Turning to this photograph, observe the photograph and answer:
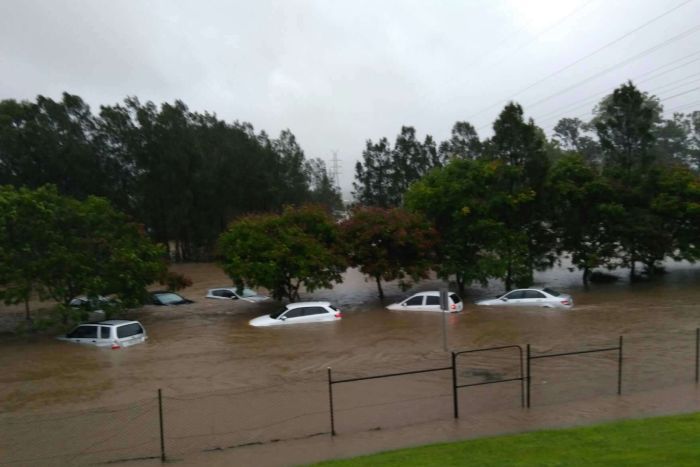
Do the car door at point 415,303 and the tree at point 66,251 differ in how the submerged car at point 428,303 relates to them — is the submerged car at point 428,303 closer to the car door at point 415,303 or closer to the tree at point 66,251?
the car door at point 415,303

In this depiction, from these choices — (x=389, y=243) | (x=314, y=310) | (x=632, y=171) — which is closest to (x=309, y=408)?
(x=314, y=310)

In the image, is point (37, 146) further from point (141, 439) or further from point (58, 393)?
point (141, 439)

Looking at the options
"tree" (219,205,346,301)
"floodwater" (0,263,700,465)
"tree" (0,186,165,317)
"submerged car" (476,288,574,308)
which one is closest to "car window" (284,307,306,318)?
"floodwater" (0,263,700,465)

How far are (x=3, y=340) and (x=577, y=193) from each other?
28.0 meters

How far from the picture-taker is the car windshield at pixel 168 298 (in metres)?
31.3

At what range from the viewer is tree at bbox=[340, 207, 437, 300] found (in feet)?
94.1

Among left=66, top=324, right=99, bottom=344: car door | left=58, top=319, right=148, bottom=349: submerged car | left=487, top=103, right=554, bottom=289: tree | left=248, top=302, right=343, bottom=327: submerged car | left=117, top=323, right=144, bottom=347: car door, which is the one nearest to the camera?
left=58, top=319, right=148, bottom=349: submerged car

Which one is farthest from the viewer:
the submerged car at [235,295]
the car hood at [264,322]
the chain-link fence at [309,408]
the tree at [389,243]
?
the submerged car at [235,295]

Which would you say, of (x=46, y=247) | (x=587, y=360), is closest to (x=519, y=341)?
(x=587, y=360)

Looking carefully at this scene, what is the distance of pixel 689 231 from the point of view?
1247 inches

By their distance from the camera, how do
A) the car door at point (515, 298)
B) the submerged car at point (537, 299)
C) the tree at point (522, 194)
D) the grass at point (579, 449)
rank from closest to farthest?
the grass at point (579, 449) < the submerged car at point (537, 299) < the car door at point (515, 298) < the tree at point (522, 194)

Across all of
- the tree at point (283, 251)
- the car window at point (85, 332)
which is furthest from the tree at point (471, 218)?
the car window at point (85, 332)

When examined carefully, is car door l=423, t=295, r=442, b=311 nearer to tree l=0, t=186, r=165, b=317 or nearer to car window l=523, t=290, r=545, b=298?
car window l=523, t=290, r=545, b=298

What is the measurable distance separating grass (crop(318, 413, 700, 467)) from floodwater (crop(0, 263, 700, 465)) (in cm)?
148
